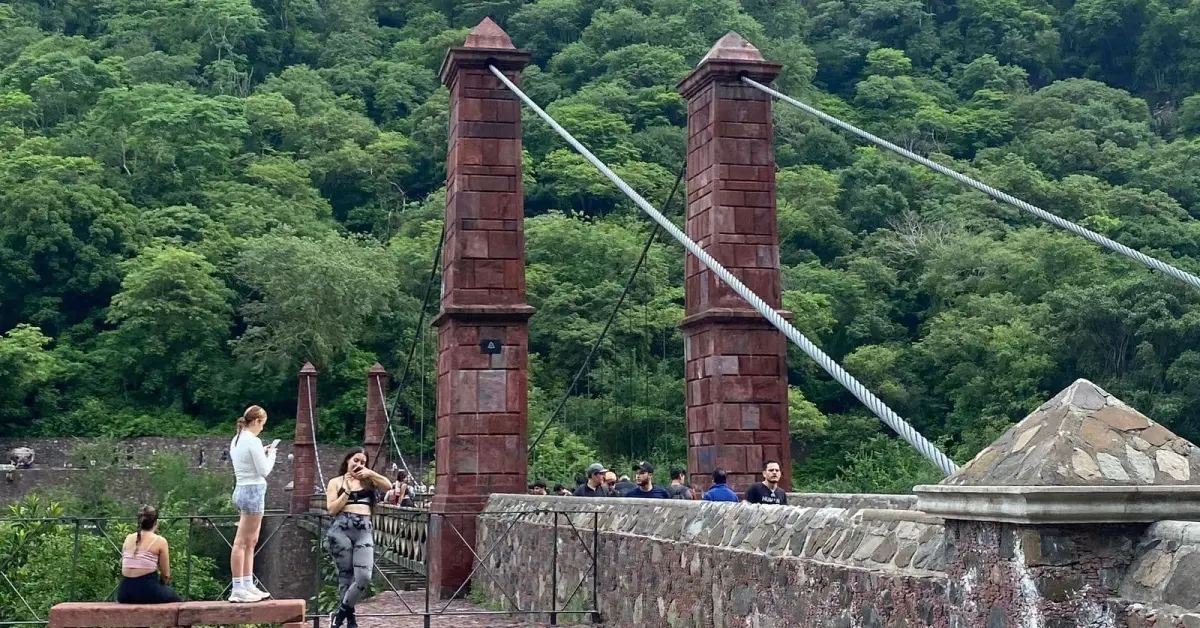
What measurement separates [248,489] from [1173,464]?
4022 mm

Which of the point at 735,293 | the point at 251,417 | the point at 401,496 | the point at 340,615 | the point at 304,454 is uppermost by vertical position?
the point at 735,293

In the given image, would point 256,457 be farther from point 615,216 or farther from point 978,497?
point 615,216

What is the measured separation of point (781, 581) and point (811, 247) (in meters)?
31.5

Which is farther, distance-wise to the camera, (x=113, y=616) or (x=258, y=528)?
(x=258, y=528)

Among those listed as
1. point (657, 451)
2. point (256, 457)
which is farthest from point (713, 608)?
point (657, 451)

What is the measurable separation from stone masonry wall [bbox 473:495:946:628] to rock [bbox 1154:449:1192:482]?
2.37ft

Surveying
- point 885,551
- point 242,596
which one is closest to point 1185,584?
point 885,551

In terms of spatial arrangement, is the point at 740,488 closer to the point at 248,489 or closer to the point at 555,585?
the point at 555,585

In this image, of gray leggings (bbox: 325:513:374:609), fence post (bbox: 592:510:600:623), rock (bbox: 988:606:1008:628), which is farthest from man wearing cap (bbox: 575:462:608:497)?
rock (bbox: 988:606:1008:628)

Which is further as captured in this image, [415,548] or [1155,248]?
[1155,248]

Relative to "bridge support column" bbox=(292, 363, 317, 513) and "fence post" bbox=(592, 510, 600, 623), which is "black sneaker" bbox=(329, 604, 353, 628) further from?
"bridge support column" bbox=(292, 363, 317, 513)

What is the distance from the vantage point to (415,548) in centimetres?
1273

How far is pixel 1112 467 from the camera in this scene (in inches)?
105

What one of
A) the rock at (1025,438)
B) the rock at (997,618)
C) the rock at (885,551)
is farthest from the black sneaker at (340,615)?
the rock at (1025,438)
